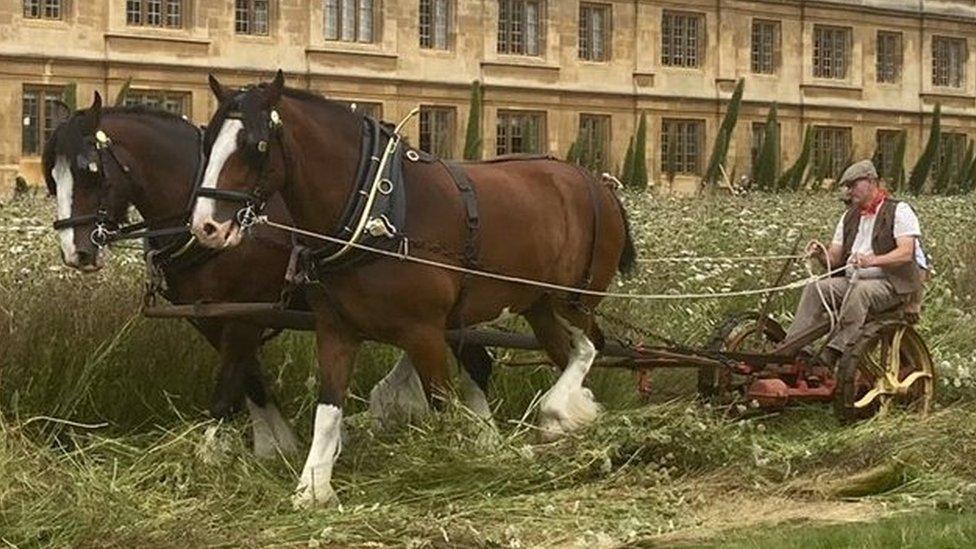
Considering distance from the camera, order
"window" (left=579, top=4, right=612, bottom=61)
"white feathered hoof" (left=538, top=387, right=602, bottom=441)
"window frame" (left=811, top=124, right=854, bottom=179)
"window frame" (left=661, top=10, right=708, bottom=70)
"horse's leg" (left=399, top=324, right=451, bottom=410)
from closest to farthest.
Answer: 1. "horse's leg" (left=399, top=324, right=451, bottom=410)
2. "white feathered hoof" (left=538, top=387, right=602, bottom=441)
3. "window" (left=579, top=4, right=612, bottom=61)
4. "window frame" (left=661, top=10, right=708, bottom=70)
5. "window frame" (left=811, top=124, right=854, bottom=179)

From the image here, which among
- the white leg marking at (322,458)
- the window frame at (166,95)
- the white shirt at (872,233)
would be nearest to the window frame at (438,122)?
the window frame at (166,95)

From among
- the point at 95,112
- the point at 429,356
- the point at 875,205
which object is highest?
the point at 95,112

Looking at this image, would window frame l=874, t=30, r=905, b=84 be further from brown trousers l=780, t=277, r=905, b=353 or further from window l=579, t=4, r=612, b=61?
brown trousers l=780, t=277, r=905, b=353

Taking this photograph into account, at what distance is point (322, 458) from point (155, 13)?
29632 millimetres

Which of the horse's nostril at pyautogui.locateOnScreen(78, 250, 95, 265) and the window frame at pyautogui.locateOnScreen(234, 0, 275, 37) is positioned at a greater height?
the window frame at pyautogui.locateOnScreen(234, 0, 275, 37)

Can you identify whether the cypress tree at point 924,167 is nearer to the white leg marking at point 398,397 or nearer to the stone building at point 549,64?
the stone building at point 549,64

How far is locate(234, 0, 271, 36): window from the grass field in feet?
88.0

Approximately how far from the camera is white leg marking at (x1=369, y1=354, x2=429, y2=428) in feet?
28.5

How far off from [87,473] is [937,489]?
373cm

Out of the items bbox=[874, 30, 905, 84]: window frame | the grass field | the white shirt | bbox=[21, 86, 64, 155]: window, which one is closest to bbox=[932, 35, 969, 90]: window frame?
bbox=[874, 30, 905, 84]: window frame

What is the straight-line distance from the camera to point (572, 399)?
9141mm

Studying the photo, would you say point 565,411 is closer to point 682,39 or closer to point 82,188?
point 82,188

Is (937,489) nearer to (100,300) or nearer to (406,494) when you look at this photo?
(406,494)

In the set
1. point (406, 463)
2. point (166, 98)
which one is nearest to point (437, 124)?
point (166, 98)
